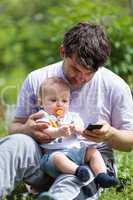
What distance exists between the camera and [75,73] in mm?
5133

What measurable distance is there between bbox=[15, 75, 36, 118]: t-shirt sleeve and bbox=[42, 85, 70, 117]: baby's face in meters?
0.23

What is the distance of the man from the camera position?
5.01m

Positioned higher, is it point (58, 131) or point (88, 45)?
point (88, 45)

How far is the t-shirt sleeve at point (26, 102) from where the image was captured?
17.8 ft

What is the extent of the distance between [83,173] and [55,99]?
20.2 inches

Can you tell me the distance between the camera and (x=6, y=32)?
11625 mm

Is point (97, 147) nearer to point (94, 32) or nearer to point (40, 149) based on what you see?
point (40, 149)

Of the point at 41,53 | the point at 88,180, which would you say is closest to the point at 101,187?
the point at 88,180

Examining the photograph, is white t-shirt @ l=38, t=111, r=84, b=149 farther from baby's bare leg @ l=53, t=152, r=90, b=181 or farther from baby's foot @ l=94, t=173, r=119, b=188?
baby's foot @ l=94, t=173, r=119, b=188

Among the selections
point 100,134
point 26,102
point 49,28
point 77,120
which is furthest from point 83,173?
point 49,28

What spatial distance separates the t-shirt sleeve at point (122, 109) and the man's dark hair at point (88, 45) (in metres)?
0.31

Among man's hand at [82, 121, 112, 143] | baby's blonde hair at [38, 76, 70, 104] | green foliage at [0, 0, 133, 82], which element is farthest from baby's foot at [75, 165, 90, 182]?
green foliage at [0, 0, 133, 82]

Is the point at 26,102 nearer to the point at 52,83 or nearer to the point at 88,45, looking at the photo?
the point at 52,83

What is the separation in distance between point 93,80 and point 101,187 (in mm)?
709
